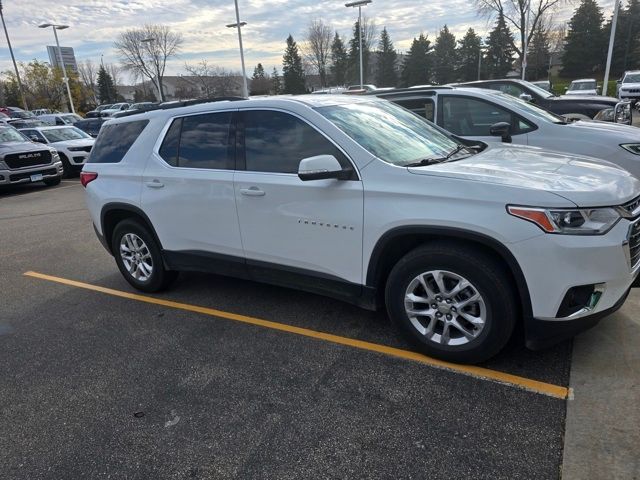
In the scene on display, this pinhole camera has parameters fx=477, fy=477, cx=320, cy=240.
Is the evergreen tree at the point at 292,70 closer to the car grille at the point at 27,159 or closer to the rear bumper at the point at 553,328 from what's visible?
the car grille at the point at 27,159

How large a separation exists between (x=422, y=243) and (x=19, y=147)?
13.7 m

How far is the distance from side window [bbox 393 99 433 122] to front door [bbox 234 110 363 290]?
3.93 metres

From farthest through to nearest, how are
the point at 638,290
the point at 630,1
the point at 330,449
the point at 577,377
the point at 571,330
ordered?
1. the point at 630,1
2. the point at 638,290
3. the point at 577,377
4. the point at 571,330
5. the point at 330,449

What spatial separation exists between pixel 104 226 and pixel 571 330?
443cm

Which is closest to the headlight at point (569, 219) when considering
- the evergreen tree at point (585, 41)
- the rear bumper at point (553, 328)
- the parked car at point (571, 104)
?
the rear bumper at point (553, 328)

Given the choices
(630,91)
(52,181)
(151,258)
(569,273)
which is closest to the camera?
(569,273)

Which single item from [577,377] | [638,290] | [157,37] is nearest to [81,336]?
[577,377]

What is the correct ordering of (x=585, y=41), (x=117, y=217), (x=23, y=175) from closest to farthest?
(x=117, y=217) < (x=23, y=175) < (x=585, y=41)

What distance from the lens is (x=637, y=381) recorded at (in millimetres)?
2885

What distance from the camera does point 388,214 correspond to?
3139 mm

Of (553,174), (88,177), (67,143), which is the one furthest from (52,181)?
(553,174)

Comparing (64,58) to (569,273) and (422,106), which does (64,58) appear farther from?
(569,273)

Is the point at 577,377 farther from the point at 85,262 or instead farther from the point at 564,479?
the point at 85,262

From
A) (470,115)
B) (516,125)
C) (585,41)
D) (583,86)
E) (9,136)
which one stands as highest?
(585,41)
